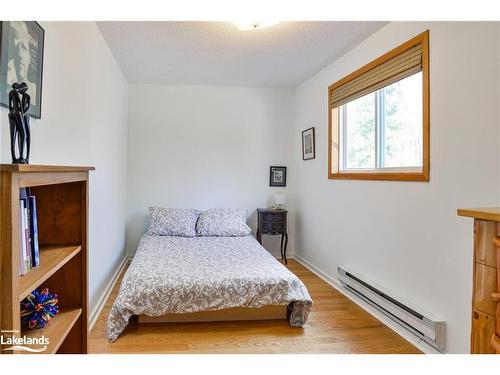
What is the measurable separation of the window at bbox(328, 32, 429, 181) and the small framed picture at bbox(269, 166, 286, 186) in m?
1.15

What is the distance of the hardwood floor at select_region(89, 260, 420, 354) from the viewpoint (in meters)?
2.07

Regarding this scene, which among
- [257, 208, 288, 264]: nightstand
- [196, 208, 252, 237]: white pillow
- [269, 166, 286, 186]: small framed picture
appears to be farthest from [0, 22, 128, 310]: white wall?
[269, 166, 286, 186]: small framed picture

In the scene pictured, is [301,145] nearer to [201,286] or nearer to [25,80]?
[201,286]

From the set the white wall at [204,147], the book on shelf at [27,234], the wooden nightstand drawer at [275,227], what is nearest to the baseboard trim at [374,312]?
the wooden nightstand drawer at [275,227]

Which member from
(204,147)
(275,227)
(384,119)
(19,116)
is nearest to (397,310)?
(384,119)

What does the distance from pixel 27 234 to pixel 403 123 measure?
2521mm

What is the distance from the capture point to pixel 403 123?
2488 mm

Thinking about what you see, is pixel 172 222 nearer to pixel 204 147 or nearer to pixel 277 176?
pixel 204 147

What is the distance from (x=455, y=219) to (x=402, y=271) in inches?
25.2

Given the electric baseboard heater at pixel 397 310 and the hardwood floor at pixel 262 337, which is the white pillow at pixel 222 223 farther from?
the hardwood floor at pixel 262 337

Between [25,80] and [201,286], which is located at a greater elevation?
[25,80]

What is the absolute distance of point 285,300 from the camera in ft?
7.82
